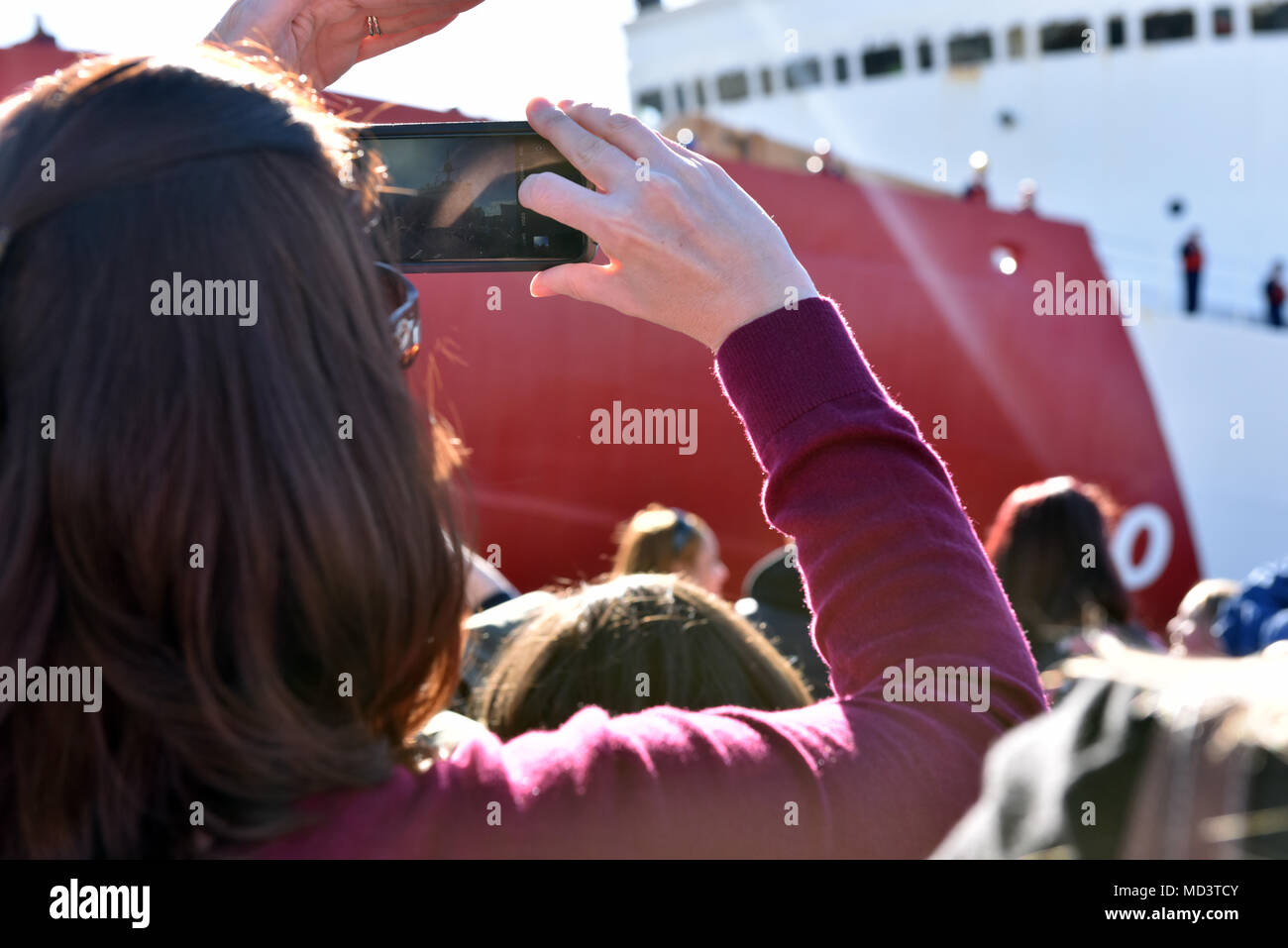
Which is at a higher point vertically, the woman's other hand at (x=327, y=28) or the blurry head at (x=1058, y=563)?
the woman's other hand at (x=327, y=28)

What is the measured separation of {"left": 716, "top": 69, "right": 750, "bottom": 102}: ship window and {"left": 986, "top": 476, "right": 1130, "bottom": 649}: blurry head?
34.6 ft

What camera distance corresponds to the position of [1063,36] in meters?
11.2

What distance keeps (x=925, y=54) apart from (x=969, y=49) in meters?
0.44

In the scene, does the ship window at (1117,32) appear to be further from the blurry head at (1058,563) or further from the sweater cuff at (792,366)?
the sweater cuff at (792,366)

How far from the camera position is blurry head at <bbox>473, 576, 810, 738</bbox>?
1465mm

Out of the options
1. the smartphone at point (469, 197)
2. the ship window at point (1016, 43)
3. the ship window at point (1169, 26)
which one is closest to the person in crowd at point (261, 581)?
the smartphone at point (469, 197)

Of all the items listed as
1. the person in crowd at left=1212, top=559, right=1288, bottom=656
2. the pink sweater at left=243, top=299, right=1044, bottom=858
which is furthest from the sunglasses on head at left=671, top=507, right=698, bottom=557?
the pink sweater at left=243, top=299, right=1044, bottom=858

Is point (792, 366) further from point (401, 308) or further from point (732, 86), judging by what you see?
point (732, 86)

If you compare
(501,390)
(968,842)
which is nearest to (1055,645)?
(968,842)

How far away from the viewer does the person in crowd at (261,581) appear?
Answer: 668 mm

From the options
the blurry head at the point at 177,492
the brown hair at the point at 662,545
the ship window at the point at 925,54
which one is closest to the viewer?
the blurry head at the point at 177,492

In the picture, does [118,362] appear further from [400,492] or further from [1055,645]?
Result: [1055,645]

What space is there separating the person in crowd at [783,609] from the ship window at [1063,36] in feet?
33.5
